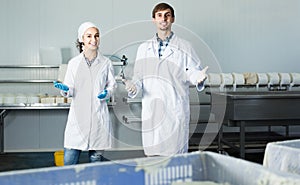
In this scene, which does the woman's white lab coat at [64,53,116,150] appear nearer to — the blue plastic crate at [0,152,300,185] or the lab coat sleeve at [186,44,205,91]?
the lab coat sleeve at [186,44,205,91]

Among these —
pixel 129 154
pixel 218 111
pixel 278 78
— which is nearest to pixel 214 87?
pixel 218 111

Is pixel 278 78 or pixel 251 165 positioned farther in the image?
pixel 278 78

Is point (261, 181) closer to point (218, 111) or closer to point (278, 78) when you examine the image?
point (218, 111)

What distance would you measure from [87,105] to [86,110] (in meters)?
0.03

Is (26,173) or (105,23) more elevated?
(105,23)

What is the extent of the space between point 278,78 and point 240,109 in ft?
3.69

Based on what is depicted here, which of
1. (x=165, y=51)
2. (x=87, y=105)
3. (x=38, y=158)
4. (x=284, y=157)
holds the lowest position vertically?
(x=38, y=158)

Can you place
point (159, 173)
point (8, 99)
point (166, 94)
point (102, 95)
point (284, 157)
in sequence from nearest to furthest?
point (159, 173) < point (284, 157) < point (166, 94) < point (102, 95) < point (8, 99)

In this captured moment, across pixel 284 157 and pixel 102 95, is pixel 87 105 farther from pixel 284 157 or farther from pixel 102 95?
pixel 284 157

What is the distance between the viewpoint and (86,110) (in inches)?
83.0

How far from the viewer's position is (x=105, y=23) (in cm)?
406

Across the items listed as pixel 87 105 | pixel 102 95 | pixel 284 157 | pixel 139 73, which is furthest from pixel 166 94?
pixel 284 157

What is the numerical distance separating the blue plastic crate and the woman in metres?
1.25

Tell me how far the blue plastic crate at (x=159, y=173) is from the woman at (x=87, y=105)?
125 cm
